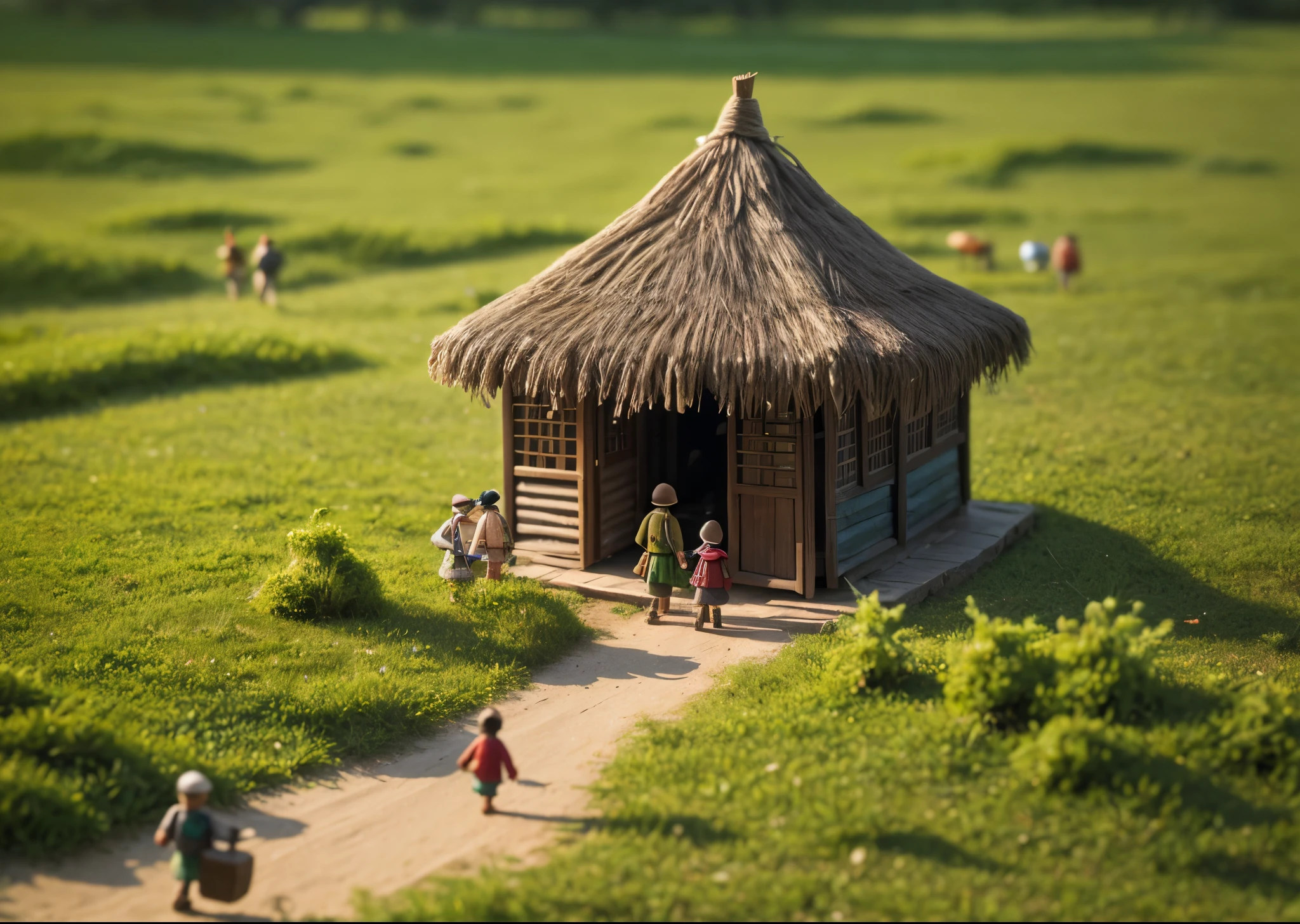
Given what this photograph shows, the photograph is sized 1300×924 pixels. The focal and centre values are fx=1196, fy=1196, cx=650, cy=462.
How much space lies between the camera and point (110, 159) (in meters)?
43.2

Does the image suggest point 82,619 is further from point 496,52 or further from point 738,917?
point 496,52

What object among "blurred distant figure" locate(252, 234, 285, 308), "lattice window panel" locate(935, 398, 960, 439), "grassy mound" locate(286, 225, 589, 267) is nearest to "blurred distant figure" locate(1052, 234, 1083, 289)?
"grassy mound" locate(286, 225, 589, 267)

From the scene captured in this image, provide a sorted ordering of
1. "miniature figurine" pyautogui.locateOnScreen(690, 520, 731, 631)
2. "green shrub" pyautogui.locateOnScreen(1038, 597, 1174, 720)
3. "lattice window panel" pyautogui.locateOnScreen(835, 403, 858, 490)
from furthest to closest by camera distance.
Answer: "lattice window panel" pyautogui.locateOnScreen(835, 403, 858, 490) < "miniature figurine" pyautogui.locateOnScreen(690, 520, 731, 631) < "green shrub" pyautogui.locateOnScreen(1038, 597, 1174, 720)

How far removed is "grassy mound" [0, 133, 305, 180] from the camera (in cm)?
4256

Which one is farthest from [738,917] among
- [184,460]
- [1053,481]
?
[184,460]

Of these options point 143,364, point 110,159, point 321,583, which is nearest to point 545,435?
point 321,583

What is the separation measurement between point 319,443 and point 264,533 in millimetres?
4443

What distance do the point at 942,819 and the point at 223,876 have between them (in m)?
4.67

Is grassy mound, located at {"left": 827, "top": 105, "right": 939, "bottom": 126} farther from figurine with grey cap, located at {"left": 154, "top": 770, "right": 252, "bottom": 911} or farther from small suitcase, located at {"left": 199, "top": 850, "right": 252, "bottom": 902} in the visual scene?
small suitcase, located at {"left": 199, "top": 850, "right": 252, "bottom": 902}

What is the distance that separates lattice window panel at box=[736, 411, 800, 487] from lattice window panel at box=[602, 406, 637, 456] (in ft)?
5.00

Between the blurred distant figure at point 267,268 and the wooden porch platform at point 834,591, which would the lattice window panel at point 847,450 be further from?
the blurred distant figure at point 267,268

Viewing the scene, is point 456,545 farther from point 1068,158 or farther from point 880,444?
point 1068,158

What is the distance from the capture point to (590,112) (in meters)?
53.4

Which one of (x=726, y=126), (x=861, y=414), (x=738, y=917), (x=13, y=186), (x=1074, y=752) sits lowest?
(x=738, y=917)
